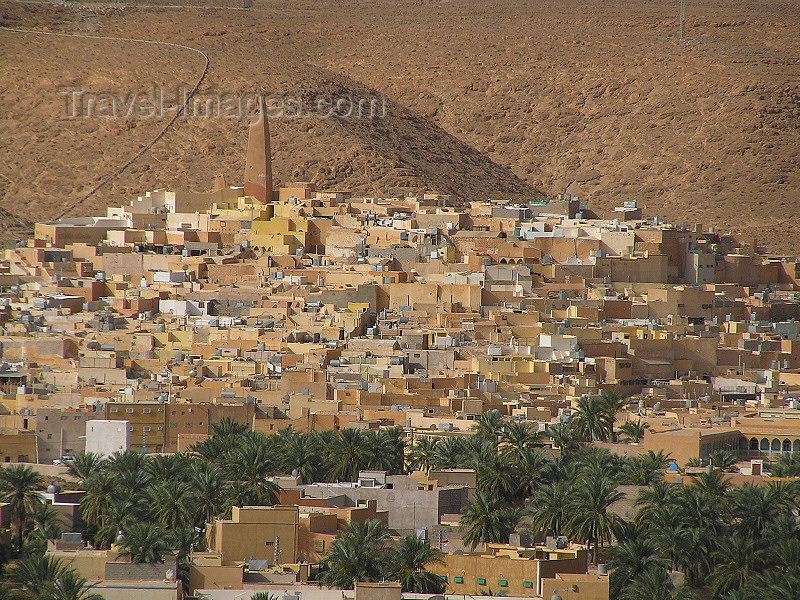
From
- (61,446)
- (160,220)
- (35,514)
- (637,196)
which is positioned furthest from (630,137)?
(35,514)

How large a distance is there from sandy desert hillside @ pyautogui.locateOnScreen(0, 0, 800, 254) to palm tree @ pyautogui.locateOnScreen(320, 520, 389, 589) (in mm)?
58639

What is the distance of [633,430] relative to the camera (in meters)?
48.6

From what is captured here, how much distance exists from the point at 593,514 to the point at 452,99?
8709 centimetres

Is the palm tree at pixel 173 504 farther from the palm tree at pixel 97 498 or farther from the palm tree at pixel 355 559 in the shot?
the palm tree at pixel 355 559

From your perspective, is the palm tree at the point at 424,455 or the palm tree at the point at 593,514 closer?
the palm tree at the point at 593,514

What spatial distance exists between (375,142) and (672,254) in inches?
1377

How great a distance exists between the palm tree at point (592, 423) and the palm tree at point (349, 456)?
18.8 ft

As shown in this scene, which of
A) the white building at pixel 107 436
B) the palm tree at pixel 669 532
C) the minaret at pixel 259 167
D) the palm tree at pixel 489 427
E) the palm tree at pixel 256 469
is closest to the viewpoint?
the palm tree at pixel 669 532

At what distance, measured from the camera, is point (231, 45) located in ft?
400

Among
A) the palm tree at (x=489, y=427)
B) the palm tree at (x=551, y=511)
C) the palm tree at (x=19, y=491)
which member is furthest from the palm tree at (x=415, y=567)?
the palm tree at (x=489, y=427)

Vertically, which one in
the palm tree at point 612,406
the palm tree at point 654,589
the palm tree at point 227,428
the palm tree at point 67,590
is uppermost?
the palm tree at point 612,406

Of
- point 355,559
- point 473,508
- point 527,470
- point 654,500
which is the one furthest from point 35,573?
point 527,470

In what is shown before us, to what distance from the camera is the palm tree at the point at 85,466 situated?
42.2 meters

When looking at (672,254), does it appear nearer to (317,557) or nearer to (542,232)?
(542,232)
